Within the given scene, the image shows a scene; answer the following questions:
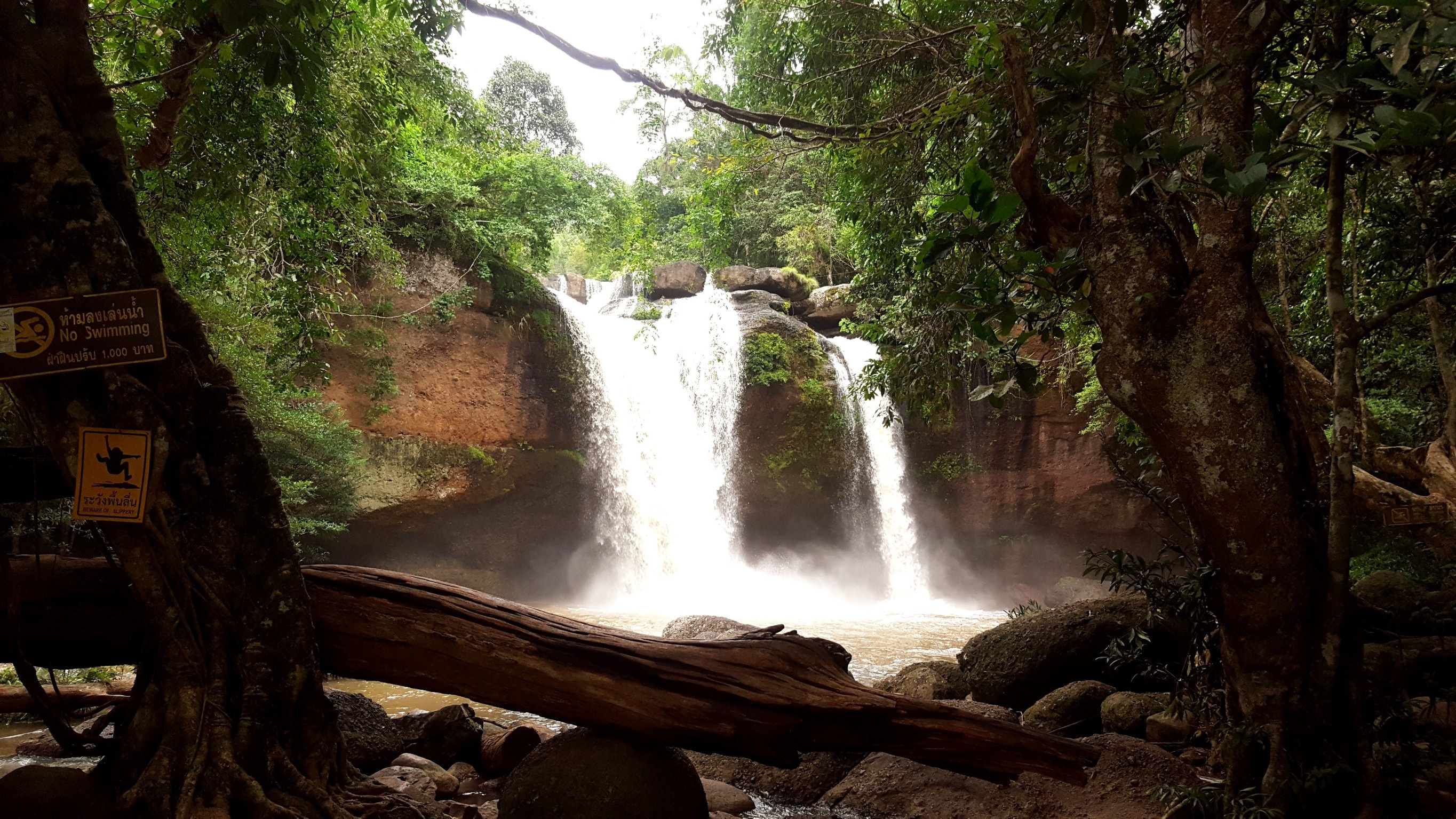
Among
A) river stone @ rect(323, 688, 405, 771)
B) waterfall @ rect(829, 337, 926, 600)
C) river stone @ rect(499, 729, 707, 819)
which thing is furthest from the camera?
waterfall @ rect(829, 337, 926, 600)

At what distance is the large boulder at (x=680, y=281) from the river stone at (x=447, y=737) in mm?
15143

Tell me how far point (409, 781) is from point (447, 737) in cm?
85

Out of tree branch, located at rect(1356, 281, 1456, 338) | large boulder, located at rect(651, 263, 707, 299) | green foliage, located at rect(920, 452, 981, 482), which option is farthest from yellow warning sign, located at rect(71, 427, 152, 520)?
large boulder, located at rect(651, 263, 707, 299)

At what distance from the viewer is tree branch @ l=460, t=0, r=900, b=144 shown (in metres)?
4.95

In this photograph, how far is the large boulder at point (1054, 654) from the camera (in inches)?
Answer: 209

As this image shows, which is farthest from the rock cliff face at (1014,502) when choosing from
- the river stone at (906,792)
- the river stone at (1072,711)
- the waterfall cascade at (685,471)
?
the river stone at (906,792)

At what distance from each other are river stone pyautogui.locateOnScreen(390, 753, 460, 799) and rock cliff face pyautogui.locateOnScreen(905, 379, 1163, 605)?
12.4 metres

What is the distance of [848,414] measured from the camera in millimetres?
15320

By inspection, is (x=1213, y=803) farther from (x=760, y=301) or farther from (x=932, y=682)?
(x=760, y=301)

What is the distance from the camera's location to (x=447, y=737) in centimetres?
472

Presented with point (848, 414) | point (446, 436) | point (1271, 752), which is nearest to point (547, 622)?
point (1271, 752)

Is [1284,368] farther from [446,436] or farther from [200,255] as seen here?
[446,436]

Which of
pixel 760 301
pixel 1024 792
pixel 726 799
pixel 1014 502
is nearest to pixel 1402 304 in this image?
pixel 1024 792

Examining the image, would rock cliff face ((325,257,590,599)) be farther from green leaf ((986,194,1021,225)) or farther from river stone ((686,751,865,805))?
green leaf ((986,194,1021,225))
